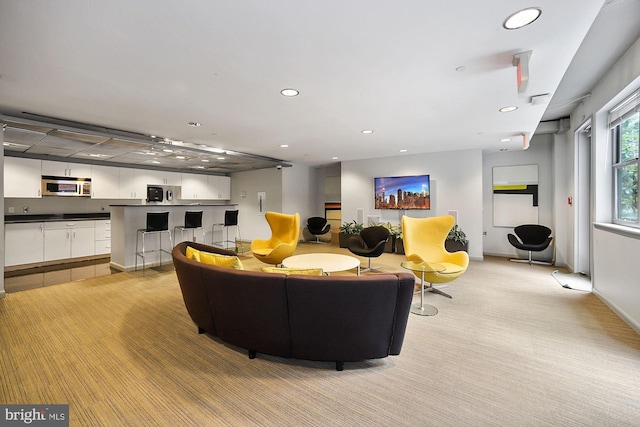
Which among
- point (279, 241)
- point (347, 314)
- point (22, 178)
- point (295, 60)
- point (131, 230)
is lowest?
point (347, 314)

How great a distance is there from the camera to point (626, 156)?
3.37 m

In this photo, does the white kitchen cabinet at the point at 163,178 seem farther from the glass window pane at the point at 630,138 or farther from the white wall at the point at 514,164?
the glass window pane at the point at 630,138

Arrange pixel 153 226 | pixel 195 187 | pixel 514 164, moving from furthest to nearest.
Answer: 1. pixel 195 187
2. pixel 514 164
3. pixel 153 226

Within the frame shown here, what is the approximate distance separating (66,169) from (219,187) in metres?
3.97

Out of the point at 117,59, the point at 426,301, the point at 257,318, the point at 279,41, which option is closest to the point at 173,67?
the point at 117,59

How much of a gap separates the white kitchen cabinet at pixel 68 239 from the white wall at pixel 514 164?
373 inches

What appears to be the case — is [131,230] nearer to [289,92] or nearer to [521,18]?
[289,92]

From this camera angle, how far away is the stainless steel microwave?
6.07 m

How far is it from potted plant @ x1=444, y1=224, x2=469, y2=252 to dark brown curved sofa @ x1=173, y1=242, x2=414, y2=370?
4.55 m

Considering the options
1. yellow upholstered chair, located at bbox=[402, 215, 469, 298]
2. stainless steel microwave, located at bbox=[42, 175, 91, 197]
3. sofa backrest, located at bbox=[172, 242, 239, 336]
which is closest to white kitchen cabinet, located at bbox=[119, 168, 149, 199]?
stainless steel microwave, located at bbox=[42, 175, 91, 197]

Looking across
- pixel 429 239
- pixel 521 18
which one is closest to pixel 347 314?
pixel 521 18

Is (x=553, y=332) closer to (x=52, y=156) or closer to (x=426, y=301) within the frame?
(x=426, y=301)

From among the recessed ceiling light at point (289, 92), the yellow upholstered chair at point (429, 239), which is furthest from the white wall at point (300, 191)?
the recessed ceiling light at point (289, 92)

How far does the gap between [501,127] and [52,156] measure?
30.1 feet
